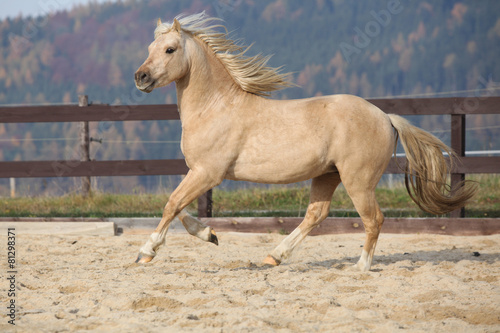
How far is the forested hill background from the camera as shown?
75562 mm

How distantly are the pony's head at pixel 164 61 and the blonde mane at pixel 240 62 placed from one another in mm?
214

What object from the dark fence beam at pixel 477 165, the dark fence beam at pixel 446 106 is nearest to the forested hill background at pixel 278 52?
the dark fence beam at pixel 446 106

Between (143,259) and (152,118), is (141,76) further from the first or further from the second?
(152,118)

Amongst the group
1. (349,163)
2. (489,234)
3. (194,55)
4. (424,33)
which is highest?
(424,33)

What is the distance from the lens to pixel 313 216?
4648 mm

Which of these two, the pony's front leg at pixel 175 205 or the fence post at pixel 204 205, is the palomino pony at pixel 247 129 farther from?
the fence post at pixel 204 205

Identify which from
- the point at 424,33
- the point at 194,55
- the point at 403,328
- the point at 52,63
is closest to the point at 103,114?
the point at 194,55

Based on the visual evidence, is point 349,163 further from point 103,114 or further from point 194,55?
point 103,114

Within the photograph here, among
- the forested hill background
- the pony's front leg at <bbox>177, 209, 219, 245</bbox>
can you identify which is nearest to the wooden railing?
the pony's front leg at <bbox>177, 209, 219, 245</bbox>

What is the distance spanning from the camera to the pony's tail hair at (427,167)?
4.64 m

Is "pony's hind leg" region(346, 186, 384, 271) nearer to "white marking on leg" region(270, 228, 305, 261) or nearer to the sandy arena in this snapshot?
the sandy arena

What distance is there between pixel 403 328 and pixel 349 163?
1.74 m

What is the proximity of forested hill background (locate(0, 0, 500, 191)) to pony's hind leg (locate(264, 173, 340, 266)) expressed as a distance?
6159 cm

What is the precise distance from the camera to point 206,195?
6.71 meters
